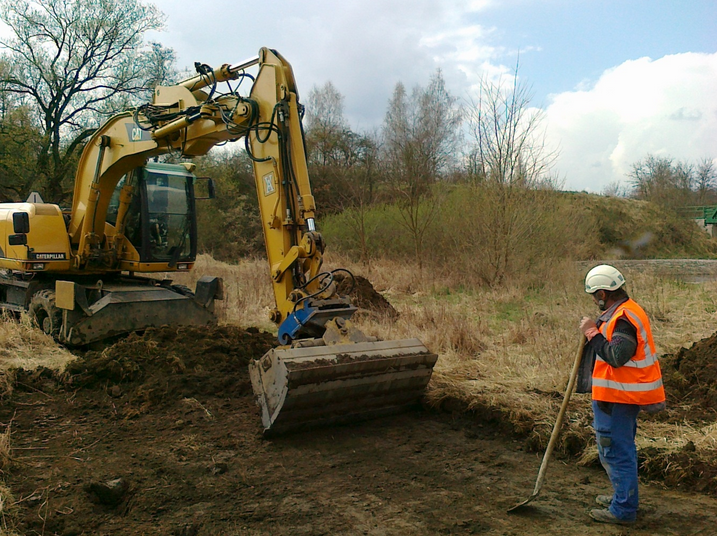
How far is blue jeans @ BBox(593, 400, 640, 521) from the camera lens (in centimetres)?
363

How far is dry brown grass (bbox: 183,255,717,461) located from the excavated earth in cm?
41

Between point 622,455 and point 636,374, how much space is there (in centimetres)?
51

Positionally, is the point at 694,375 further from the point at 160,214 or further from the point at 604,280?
the point at 160,214

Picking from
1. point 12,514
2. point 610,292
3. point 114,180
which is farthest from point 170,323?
point 610,292

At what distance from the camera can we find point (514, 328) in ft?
Result: 28.3

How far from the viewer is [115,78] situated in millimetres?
24344

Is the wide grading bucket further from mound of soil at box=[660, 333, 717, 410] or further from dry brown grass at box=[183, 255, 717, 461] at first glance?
mound of soil at box=[660, 333, 717, 410]

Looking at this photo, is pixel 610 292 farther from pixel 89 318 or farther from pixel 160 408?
pixel 89 318

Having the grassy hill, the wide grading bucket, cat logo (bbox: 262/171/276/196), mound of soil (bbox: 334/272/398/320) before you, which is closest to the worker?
the wide grading bucket

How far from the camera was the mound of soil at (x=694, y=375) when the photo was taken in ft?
18.8

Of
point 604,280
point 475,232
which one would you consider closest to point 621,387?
point 604,280

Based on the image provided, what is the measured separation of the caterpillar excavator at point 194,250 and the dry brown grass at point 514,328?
1043 millimetres

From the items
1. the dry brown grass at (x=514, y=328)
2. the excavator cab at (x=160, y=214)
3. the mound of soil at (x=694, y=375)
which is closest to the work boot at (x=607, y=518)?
the dry brown grass at (x=514, y=328)

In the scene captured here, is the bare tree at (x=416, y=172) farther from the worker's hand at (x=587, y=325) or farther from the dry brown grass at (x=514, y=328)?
the worker's hand at (x=587, y=325)
